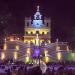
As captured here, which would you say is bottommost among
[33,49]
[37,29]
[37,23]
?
[33,49]

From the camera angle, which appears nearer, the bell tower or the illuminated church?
the illuminated church

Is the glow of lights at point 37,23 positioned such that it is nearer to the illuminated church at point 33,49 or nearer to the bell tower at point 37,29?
the bell tower at point 37,29

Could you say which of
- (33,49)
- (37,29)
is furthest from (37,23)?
(33,49)

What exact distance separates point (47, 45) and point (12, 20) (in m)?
12.3

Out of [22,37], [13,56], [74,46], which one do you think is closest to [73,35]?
[74,46]

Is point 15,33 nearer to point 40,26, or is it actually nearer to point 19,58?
point 40,26

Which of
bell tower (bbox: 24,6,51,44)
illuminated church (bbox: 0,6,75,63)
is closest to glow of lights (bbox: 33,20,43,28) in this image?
bell tower (bbox: 24,6,51,44)

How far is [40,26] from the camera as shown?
93250 mm

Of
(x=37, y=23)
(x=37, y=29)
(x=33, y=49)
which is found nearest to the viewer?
(x=33, y=49)

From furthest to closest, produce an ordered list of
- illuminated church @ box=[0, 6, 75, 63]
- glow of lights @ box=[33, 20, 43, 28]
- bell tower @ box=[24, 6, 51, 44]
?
glow of lights @ box=[33, 20, 43, 28], bell tower @ box=[24, 6, 51, 44], illuminated church @ box=[0, 6, 75, 63]

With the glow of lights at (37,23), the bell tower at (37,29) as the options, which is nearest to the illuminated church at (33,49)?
the bell tower at (37,29)

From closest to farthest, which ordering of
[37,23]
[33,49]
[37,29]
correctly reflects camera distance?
[33,49] < [37,29] < [37,23]

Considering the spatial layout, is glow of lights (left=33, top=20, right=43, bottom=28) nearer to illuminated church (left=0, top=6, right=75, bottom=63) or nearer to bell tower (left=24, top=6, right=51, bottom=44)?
bell tower (left=24, top=6, right=51, bottom=44)

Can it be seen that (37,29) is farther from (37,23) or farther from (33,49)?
(33,49)
